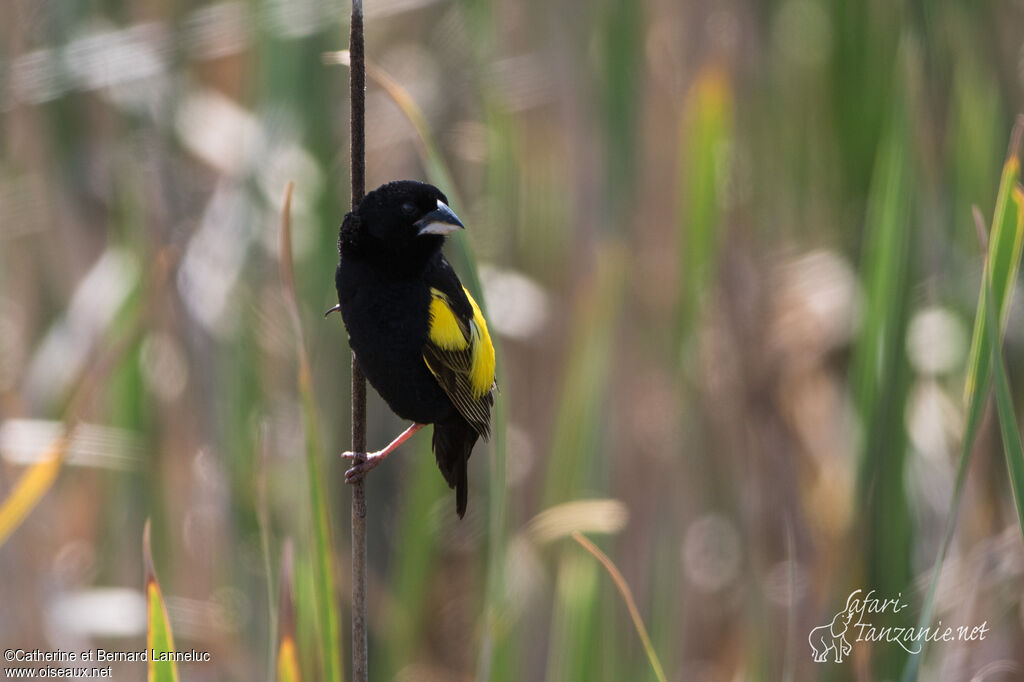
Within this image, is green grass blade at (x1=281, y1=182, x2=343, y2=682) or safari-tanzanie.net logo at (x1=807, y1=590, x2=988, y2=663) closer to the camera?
green grass blade at (x1=281, y1=182, x2=343, y2=682)

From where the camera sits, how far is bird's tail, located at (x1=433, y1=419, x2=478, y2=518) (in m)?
1.33

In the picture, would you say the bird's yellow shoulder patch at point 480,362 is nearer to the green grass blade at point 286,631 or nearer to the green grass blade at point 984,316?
the green grass blade at point 286,631

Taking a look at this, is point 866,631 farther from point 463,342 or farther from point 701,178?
point 463,342

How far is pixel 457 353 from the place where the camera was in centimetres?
129

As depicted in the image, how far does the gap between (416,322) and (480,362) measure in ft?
0.38

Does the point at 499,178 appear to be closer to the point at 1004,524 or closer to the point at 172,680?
the point at 172,680

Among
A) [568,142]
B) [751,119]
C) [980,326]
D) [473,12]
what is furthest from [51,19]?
[980,326]

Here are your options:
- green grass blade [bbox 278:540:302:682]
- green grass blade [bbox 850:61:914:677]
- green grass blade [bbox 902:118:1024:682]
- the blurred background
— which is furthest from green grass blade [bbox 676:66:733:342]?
green grass blade [bbox 278:540:302:682]

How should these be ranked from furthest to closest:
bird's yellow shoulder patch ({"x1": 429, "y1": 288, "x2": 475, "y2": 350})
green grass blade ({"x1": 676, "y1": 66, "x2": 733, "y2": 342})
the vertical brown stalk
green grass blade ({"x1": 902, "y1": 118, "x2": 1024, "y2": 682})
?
green grass blade ({"x1": 676, "y1": 66, "x2": 733, "y2": 342}) < bird's yellow shoulder patch ({"x1": 429, "y1": 288, "x2": 475, "y2": 350}) < green grass blade ({"x1": 902, "y1": 118, "x2": 1024, "y2": 682}) < the vertical brown stalk

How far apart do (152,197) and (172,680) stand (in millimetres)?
1443

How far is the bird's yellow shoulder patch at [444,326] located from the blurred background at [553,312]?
319 mm

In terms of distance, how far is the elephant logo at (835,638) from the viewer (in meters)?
1.79

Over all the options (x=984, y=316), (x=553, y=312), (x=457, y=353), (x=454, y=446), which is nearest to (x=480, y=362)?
(x=457, y=353)

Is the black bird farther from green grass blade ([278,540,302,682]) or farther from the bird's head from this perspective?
green grass blade ([278,540,302,682])
